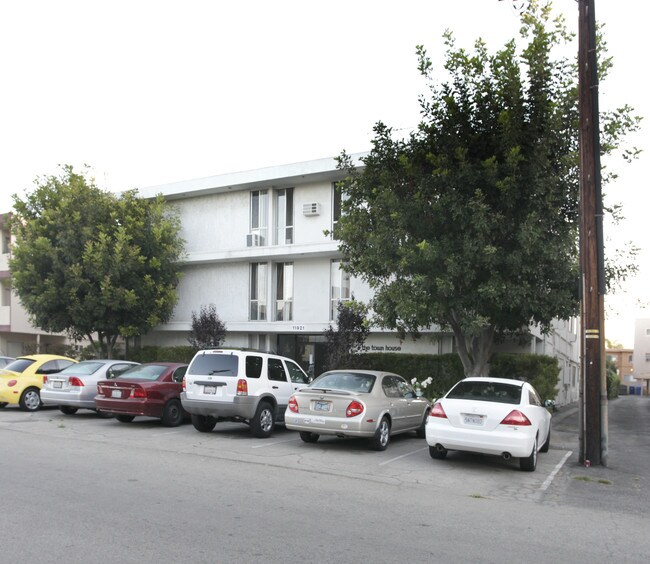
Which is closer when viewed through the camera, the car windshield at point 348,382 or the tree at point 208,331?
the car windshield at point 348,382

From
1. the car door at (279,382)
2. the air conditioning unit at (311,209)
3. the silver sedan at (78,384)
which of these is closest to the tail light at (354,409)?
the car door at (279,382)

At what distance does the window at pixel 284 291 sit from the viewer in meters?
26.0

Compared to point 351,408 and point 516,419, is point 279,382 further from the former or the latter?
point 516,419

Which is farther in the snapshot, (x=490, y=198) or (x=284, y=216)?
(x=284, y=216)

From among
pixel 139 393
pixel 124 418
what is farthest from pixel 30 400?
pixel 139 393

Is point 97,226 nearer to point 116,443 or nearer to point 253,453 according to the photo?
point 116,443

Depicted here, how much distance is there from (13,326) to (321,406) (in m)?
28.2

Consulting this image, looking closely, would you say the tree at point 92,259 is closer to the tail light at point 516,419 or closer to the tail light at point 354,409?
the tail light at point 354,409

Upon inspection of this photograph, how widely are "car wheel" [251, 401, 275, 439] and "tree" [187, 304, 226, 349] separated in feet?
39.4

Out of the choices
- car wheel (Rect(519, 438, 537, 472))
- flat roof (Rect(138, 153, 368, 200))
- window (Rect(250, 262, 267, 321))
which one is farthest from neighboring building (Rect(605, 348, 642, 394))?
car wheel (Rect(519, 438, 537, 472))

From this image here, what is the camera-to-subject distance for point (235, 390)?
13156 millimetres

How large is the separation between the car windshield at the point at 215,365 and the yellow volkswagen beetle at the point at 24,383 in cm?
661

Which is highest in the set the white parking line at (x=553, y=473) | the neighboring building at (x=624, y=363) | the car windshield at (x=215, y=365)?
the car windshield at (x=215, y=365)

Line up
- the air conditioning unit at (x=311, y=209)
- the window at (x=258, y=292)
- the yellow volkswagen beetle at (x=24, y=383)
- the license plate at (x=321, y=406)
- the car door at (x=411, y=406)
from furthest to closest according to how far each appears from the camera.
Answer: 1. the window at (x=258, y=292)
2. the air conditioning unit at (x=311, y=209)
3. the yellow volkswagen beetle at (x=24, y=383)
4. the car door at (x=411, y=406)
5. the license plate at (x=321, y=406)
